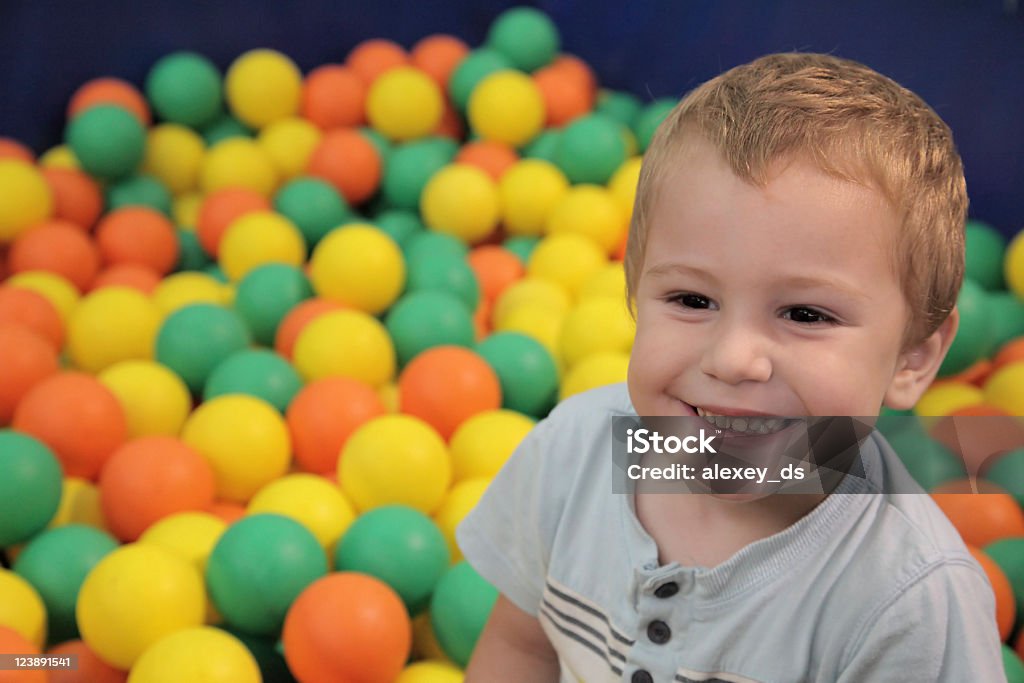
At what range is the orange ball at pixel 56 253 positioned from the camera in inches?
67.2

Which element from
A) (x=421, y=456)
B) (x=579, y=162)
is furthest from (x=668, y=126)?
(x=579, y=162)

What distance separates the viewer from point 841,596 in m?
0.69

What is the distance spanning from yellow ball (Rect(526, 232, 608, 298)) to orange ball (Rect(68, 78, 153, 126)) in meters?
0.76

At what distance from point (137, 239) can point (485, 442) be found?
81 cm

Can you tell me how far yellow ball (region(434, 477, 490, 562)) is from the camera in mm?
1244

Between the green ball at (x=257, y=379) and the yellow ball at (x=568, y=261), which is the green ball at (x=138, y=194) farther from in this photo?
the yellow ball at (x=568, y=261)

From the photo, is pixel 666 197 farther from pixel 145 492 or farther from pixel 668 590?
pixel 145 492

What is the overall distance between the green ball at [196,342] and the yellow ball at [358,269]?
156 millimetres

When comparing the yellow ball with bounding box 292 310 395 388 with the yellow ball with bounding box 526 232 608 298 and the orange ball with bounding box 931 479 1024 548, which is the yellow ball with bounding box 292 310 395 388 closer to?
the yellow ball with bounding box 526 232 608 298

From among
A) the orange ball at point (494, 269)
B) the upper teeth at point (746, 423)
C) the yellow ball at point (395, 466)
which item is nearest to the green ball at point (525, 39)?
the orange ball at point (494, 269)

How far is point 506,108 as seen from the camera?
201cm

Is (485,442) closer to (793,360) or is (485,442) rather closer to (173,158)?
(793,360)

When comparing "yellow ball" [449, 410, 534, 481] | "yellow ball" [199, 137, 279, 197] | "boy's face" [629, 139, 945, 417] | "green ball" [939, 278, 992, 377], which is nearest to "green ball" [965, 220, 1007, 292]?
"green ball" [939, 278, 992, 377]

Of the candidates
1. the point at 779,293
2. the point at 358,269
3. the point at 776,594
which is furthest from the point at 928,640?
the point at 358,269
